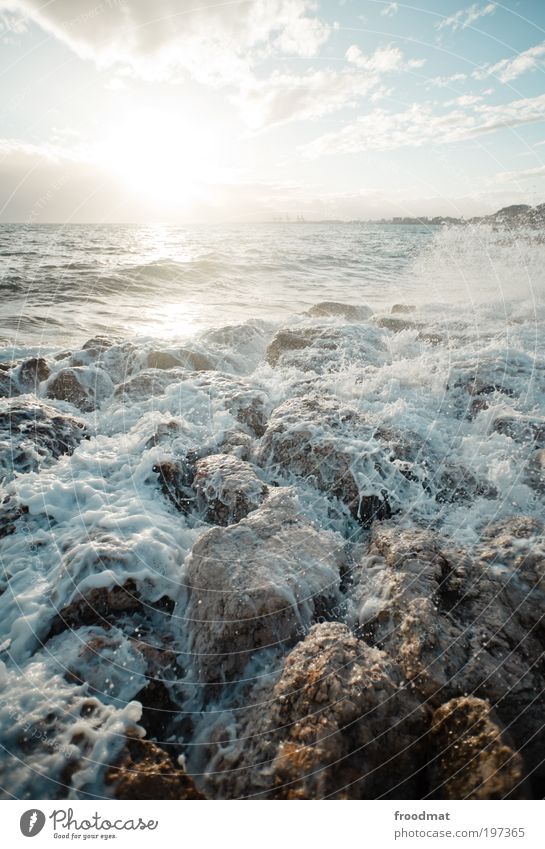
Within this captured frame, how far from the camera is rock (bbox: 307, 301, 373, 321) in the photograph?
1619 cm

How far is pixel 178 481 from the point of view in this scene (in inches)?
240

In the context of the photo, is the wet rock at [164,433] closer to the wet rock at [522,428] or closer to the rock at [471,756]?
the rock at [471,756]

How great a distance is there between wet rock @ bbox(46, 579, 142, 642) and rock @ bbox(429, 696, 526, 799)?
3.02 metres

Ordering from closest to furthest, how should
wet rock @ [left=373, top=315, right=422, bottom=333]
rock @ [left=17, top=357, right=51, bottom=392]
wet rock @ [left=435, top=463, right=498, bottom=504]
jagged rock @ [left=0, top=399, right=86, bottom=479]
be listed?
wet rock @ [left=435, top=463, right=498, bottom=504], jagged rock @ [left=0, top=399, right=86, bottom=479], rock @ [left=17, top=357, right=51, bottom=392], wet rock @ [left=373, top=315, right=422, bottom=333]

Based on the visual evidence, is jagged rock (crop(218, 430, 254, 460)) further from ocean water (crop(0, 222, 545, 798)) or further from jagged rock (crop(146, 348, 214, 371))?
jagged rock (crop(146, 348, 214, 371))

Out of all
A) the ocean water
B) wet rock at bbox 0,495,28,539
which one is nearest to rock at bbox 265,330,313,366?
the ocean water

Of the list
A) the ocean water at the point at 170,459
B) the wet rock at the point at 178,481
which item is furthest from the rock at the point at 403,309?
the wet rock at the point at 178,481

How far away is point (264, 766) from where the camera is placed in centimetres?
286

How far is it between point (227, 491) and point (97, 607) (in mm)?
2098

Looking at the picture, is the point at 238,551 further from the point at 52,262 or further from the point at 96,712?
the point at 52,262

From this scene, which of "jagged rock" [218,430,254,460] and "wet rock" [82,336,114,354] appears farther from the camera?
"wet rock" [82,336,114,354]

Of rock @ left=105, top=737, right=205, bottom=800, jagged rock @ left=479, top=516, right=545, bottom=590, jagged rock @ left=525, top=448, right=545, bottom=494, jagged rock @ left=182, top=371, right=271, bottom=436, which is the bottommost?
rock @ left=105, top=737, right=205, bottom=800

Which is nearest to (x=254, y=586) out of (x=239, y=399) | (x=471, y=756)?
(x=471, y=756)

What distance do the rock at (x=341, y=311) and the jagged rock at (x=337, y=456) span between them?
9.91 meters
